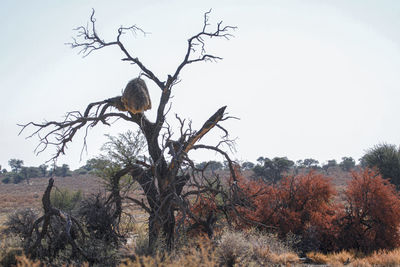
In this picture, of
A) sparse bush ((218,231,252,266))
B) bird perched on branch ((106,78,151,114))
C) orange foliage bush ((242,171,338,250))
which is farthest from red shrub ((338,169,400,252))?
bird perched on branch ((106,78,151,114))

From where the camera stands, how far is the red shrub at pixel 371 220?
13367 millimetres

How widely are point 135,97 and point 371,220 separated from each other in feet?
33.7

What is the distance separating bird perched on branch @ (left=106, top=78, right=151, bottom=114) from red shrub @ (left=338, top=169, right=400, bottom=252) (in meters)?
9.05

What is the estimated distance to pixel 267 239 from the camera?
11977mm

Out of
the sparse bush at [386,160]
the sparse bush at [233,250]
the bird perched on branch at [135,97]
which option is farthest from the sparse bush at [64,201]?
the sparse bush at [386,160]

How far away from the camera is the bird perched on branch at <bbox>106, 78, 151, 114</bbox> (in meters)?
10.9

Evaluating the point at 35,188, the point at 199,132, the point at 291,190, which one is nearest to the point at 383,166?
the point at 291,190

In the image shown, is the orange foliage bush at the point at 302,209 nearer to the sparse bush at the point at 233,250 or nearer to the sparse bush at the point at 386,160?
the sparse bush at the point at 233,250

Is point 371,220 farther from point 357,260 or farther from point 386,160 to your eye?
point 386,160

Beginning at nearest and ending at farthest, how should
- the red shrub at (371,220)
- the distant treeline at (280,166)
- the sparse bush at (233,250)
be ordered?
the sparse bush at (233,250) < the red shrub at (371,220) < the distant treeline at (280,166)

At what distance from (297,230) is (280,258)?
12.9ft

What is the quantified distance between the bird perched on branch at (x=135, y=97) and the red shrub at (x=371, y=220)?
905cm

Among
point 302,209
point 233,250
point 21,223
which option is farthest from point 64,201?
point 233,250

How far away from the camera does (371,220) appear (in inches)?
541
